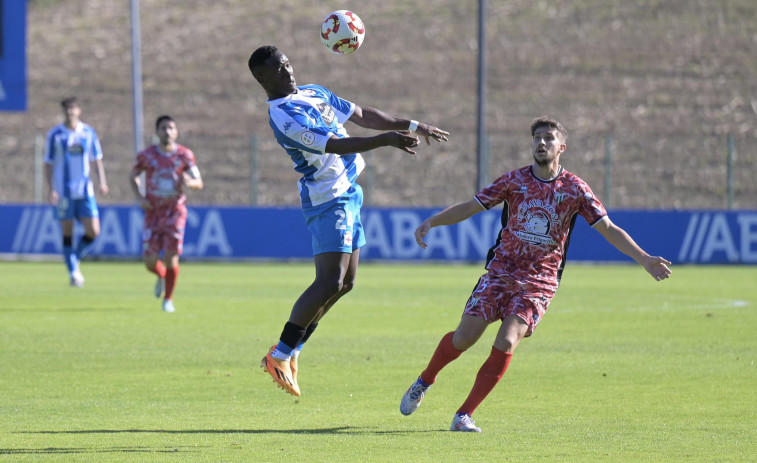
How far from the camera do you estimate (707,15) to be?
5747 centimetres

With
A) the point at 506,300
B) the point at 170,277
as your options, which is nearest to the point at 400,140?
the point at 506,300

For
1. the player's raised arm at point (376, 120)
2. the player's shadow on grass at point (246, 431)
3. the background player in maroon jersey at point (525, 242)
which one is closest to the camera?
the player's shadow on grass at point (246, 431)

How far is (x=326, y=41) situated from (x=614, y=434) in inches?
139

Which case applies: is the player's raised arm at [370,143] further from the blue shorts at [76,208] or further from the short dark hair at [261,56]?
the blue shorts at [76,208]

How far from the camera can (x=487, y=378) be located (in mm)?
7551

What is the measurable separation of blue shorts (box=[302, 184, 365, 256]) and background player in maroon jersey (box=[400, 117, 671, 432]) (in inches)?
33.1

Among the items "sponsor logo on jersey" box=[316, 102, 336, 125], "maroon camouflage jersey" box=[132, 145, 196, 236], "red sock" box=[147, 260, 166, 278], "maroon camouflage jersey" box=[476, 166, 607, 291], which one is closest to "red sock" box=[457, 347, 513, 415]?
"maroon camouflage jersey" box=[476, 166, 607, 291]

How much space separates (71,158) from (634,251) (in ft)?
42.1

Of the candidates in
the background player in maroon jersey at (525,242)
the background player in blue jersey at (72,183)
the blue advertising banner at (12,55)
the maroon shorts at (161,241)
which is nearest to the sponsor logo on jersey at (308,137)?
the background player in maroon jersey at (525,242)

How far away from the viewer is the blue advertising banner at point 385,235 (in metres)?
24.0

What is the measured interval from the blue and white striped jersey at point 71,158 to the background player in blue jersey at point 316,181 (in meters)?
10.7

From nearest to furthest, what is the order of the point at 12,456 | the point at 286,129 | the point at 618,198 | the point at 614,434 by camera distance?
the point at 12,456
the point at 614,434
the point at 286,129
the point at 618,198

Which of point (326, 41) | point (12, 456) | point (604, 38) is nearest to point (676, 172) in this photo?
point (604, 38)

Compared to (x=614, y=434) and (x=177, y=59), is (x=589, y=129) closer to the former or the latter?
(x=177, y=59)
